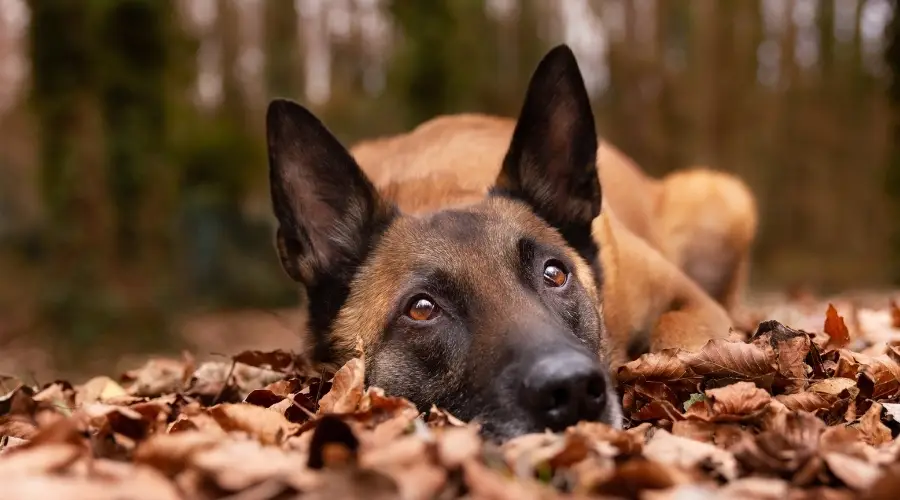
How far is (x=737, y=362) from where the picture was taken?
116 inches

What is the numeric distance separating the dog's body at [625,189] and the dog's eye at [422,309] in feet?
2.30

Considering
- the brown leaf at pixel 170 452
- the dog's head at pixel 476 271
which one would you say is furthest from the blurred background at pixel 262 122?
the brown leaf at pixel 170 452

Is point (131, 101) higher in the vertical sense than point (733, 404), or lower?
higher

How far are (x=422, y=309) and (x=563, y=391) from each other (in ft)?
2.63

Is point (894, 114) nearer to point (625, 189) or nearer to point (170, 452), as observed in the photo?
point (625, 189)

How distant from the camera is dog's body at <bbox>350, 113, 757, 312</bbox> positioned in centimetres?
421

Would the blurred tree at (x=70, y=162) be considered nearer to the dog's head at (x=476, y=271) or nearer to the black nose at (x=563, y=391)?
the dog's head at (x=476, y=271)

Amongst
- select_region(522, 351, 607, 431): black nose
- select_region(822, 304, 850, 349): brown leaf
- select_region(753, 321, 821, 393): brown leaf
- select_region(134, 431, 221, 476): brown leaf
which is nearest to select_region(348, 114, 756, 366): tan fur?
select_region(822, 304, 850, 349): brown leaf

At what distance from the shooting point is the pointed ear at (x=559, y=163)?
3570 mm

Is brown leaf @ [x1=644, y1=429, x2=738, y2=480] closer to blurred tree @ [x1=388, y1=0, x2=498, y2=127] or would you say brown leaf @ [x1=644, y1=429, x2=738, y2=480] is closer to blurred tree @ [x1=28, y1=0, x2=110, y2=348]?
blurred tree @ [x1=28, y1=0, x2=110, y2=348]

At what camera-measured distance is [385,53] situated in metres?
12.2

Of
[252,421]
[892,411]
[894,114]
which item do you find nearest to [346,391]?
[252,421]

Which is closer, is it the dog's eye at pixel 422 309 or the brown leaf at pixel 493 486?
the brown leaf at pixel 493 486

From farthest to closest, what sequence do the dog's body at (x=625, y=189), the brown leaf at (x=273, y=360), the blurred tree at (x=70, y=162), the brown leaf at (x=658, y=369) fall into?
the blurred tree at (x=70, y=162) < the dog's body at (x=625, y=189) < the brown leaf at (x=273, y=360) < the brown leaf at (x=658, y=369)
